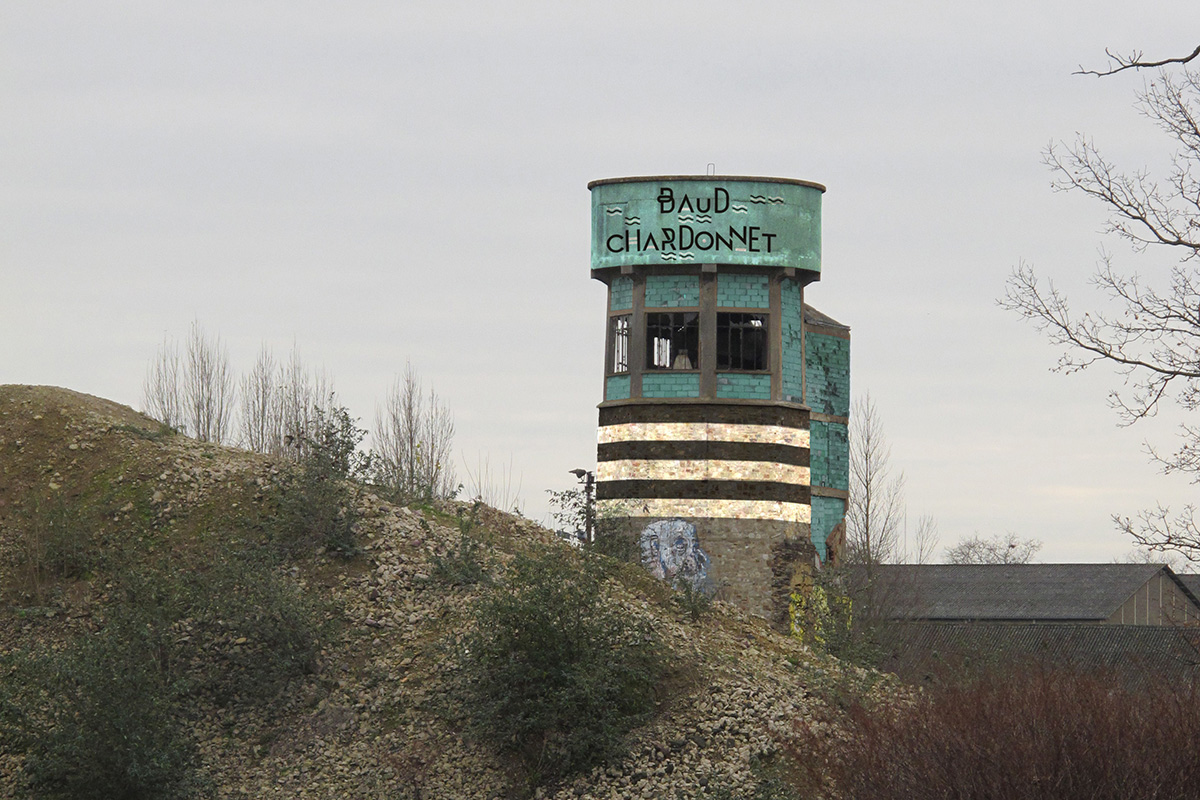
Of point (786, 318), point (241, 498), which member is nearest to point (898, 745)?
point (241, 498)

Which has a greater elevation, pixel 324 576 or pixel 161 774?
pixel 324 576

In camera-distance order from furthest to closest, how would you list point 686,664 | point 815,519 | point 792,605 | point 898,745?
point 815,519 < point 792,605 < point 686,664 < point 898,745

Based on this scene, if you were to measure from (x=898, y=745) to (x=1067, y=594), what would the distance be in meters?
59.6

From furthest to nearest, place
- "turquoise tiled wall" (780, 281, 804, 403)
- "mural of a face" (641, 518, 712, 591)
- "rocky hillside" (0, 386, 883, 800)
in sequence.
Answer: "turquoise tiled wall" (780, 281, 804, 403), "mural of a face" (641, 518, 712, 591), "rocky hillside" (0, 386, 883, 800)

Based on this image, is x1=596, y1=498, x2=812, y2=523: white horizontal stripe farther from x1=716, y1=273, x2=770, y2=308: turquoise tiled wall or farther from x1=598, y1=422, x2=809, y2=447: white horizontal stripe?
x1=716, y1=273, x2=770, y2=308: turquoise tiled wall

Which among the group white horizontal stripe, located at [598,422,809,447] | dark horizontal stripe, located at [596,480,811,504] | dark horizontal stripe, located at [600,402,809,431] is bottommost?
dark horizontal stripe, located at [596,480,811,504]

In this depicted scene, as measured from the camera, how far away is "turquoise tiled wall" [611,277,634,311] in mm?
36094

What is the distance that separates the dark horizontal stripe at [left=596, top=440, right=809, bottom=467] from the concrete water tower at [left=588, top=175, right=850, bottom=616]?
0.08 ft

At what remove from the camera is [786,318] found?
3606 centimetres

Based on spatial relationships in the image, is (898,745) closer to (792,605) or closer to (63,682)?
(63,682)

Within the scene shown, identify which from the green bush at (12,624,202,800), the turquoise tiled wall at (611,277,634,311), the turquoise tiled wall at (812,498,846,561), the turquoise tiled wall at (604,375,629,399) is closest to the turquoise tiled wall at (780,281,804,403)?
the turquoise tiled wall at (812,498,846,561)

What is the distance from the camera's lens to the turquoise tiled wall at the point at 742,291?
35.5 meters

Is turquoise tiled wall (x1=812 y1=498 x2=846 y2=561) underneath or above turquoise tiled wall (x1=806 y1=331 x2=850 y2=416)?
underneath

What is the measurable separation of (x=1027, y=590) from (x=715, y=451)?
42917 mm
